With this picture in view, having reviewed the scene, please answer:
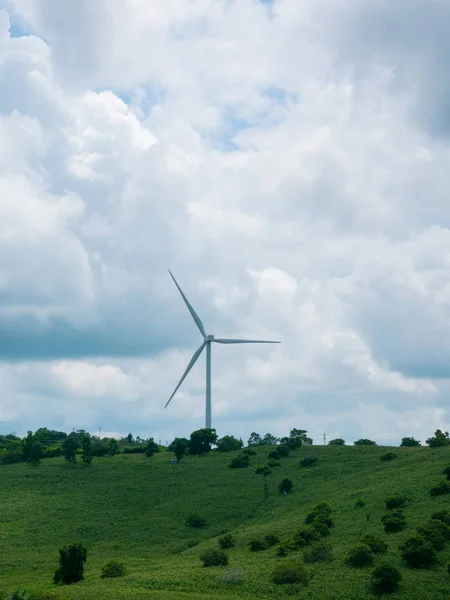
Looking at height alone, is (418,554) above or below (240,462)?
below

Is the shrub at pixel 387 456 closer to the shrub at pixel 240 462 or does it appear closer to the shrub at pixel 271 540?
the shrub at pixel 240 462

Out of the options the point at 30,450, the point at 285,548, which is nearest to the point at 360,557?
the point at 285,548

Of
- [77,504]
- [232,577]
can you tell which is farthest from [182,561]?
[77,504]

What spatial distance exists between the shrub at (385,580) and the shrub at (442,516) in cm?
1743

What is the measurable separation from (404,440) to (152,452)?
5842cm

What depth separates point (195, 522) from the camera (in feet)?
380

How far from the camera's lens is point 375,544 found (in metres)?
75.9

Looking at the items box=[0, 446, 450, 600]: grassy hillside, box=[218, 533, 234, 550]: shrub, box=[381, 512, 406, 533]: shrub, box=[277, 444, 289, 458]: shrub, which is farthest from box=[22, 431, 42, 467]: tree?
box=[381, 512, 406, 533]: shrub

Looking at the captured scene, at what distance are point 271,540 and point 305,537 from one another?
5685mm

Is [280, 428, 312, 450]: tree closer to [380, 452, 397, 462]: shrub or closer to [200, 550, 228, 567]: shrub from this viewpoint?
[380, 452, 397, 462]: shrub

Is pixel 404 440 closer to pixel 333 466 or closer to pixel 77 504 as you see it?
pixel 333 466

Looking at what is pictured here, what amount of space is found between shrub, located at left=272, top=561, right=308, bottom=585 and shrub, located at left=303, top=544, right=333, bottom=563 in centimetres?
408

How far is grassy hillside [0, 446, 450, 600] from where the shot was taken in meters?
69.8

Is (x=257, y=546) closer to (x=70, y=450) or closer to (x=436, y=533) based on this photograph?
(x=436, y=533)
